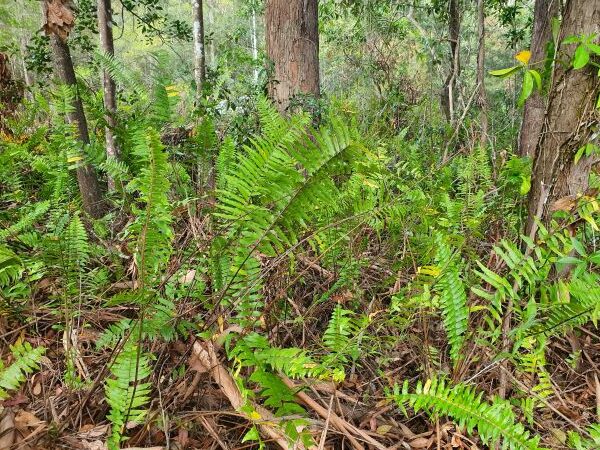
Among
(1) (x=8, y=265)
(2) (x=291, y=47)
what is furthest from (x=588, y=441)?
(2) (x=291, y=47)

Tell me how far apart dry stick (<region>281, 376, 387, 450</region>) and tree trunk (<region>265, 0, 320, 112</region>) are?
3.07m

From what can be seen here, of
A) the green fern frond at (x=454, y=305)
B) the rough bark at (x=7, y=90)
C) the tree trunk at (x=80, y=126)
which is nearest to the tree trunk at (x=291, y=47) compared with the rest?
the tree trunk at (x=80, y=126)

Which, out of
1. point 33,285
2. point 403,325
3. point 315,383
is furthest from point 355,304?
point 33,285

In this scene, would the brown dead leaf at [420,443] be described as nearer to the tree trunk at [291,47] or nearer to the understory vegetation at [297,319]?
the understory vegetation at [297,319]

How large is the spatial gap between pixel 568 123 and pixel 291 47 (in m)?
2.89

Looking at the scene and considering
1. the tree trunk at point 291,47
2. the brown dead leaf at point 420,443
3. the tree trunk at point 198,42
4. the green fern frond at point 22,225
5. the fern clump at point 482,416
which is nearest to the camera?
the fern clump at point 482,416

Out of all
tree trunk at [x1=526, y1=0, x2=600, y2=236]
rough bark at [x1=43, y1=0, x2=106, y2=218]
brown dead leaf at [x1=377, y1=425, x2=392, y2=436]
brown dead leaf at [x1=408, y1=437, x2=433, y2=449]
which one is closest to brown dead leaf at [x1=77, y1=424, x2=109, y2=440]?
brown dead leaf at [x1=377, y1=425, x2=392, y2=436]

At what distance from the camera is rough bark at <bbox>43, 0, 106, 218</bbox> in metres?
2.15

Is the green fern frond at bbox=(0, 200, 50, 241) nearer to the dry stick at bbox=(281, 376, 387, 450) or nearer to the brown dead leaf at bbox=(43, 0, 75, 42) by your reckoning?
the brown dead leaf at bbox=(43, 0, 75, 42)

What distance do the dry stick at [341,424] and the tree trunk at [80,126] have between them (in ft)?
5.32

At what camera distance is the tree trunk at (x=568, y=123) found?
1676 millimetres

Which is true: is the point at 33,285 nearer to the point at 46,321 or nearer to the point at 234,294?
the point at 46,321

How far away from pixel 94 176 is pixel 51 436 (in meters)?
1.88

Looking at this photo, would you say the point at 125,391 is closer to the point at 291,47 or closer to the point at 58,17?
the point at 58,17
